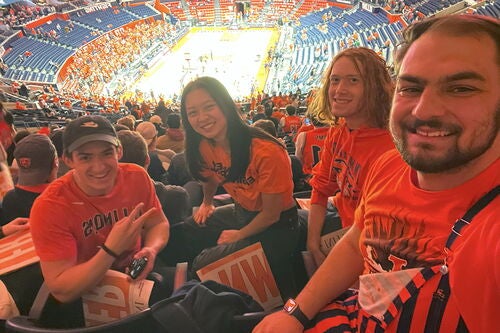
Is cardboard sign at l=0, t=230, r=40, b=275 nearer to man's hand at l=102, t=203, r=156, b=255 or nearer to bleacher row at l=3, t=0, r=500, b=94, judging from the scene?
man's hand at l=102, t=203, r=156, b=255

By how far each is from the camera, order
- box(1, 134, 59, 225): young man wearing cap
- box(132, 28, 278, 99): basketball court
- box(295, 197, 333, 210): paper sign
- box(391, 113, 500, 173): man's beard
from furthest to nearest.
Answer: box(132, 28, 278, 99): basketball court → box(295, 197, 333, 210): paper sign → box(1, 134, 59, 225): young man wearing cap → box(391, 113, 500, 173): man's beard

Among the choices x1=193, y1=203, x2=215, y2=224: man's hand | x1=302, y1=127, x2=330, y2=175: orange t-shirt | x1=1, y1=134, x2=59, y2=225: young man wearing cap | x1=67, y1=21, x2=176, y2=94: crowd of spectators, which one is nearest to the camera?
x1=1, y1=134, x2=59, y2=225: young man wearing cap

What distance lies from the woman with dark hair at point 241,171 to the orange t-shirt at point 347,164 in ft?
0.79

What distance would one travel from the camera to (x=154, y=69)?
2609 centimetres

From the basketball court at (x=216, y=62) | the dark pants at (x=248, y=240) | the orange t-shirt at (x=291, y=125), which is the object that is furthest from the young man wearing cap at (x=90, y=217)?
the basketball court at (x=216, y=62)

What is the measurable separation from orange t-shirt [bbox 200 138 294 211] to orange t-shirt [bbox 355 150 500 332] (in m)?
0.84

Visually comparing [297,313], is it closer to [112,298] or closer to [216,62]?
[112,298]

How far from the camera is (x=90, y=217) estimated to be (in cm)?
198

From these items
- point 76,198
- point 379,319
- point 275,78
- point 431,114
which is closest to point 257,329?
point 379,319

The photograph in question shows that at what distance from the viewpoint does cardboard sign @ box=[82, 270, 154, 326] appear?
1712 millimetres

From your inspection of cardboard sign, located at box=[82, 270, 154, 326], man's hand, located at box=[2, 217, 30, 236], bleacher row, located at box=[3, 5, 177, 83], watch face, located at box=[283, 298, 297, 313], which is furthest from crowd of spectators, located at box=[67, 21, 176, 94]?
watch face, located at box=[283, 298, 297, 313]

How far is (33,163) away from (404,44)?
89.4 inches

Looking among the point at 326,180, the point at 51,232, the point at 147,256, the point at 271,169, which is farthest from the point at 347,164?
the point at 51,232

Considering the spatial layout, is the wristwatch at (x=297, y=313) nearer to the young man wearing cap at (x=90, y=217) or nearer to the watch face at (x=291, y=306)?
the watch face at (x=291, y=306)
